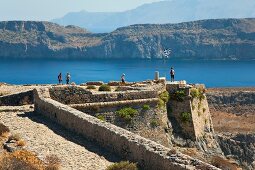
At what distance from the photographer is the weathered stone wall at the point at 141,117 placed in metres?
27.2

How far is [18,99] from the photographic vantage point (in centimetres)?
2803

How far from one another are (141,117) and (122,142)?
43.5ft

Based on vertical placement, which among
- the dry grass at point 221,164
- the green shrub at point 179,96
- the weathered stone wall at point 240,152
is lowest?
the weathered stone wall at point 240,152

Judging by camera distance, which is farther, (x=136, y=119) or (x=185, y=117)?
(x=185, y=117)

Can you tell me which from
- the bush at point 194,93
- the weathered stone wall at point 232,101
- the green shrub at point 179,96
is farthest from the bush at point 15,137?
the weathered stone wall at point 232,101

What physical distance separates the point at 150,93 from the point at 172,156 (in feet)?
54.9

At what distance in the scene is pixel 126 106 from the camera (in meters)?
28.5

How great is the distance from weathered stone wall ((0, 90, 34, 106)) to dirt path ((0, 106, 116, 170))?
426 cm

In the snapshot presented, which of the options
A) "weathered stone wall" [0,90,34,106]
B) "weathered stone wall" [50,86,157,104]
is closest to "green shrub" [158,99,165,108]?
"weathered stone wall" [50,86,157,104]

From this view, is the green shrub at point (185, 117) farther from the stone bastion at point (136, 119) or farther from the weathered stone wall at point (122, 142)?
the weathered stone wall at point (122, 142)

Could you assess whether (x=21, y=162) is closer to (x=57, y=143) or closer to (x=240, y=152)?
(x=57, y=143)

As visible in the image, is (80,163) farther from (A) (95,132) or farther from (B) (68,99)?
(B) (68,99)

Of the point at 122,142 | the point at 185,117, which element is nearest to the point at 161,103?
the point at 185,117

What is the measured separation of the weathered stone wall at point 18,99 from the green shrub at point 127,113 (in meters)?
5.09
